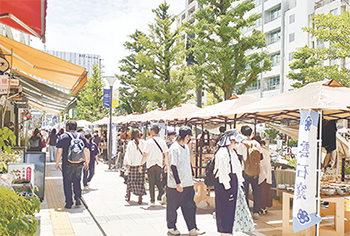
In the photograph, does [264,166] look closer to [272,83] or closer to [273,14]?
[272,83]

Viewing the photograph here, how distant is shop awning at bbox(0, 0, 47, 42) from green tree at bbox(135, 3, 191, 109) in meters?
20.0

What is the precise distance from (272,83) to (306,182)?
140ft

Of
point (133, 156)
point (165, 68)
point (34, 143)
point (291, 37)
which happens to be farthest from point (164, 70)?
point (291, 37)

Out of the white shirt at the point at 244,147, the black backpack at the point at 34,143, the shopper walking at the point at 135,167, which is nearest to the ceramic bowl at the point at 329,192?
the white shirt at the point at 244,147

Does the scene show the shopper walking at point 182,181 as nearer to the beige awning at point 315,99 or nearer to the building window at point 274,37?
the beige awning at point 315,99

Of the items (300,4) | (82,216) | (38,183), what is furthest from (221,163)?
(300,4)

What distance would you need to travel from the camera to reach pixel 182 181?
574cm

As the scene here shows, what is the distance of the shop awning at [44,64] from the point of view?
253 inches

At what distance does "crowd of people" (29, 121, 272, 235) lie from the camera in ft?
17.0

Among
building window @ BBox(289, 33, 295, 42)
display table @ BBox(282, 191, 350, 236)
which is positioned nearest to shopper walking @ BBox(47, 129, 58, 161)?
display table @ BBox(282, 191, 350, 236)

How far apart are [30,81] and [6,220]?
727 cm

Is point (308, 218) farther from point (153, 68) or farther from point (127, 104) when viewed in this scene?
point (127, 104)

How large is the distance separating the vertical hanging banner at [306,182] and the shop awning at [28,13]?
3839mm

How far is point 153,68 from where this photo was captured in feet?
80.1
